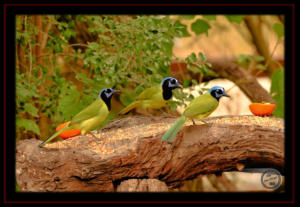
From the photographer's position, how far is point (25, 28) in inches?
133

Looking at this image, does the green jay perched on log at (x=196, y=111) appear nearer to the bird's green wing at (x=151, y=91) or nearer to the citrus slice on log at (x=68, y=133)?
the bird's green wing at (x=151, y=91)

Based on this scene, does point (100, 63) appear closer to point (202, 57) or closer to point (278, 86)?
point (202, 57)

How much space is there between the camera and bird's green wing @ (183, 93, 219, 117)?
250 cm

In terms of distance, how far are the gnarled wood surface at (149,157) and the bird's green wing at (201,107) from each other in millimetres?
107

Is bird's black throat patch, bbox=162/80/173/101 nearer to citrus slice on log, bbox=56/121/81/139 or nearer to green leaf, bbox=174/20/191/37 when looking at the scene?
green leaf, bbox=174/20/191/37

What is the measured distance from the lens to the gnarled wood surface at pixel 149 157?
2.40 metres

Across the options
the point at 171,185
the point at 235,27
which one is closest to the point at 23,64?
the point at 171,185

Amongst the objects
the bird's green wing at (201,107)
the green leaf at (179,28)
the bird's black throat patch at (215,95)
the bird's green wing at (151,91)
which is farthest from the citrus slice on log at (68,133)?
the green leaf at (179,28)

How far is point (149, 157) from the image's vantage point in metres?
2.45

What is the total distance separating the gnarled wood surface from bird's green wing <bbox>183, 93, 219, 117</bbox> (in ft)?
0.35

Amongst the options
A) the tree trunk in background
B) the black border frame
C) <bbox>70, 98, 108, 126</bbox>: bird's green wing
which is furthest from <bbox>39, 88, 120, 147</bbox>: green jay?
the tree trunk in background

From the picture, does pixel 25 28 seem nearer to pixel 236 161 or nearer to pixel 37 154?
pixel 37 154
